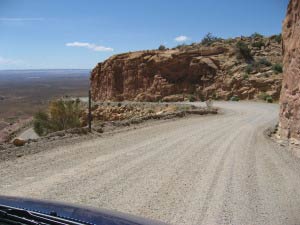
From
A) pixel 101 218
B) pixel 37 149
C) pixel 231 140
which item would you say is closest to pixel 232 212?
pixel 101 218

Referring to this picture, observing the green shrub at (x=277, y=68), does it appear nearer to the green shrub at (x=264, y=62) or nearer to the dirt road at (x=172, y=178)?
the green shrub at (x=264, y=62)

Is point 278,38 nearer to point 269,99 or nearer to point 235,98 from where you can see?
point 235,98

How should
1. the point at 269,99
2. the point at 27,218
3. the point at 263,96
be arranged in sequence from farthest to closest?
the point at 263,96 < the point at 269,99 < the point at 27,218

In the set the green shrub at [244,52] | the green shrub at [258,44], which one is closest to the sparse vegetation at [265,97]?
the green shrub at [244,52]

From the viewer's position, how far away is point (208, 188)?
9211 millimetres

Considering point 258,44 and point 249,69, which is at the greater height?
point 258,44

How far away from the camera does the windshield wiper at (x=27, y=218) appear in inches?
118

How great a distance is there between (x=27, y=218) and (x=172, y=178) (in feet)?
23.5

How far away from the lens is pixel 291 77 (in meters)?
14.5

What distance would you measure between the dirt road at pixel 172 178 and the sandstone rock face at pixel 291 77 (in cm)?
84

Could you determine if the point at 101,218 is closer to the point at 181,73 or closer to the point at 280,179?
the point at 280,179

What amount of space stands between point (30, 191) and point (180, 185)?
3148mm

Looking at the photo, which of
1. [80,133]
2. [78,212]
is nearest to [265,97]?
[80,133]

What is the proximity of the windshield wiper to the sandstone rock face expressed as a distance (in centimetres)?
1131
